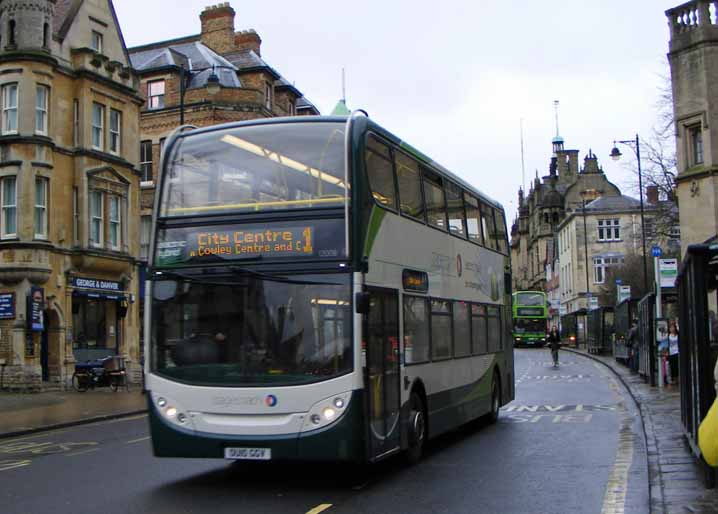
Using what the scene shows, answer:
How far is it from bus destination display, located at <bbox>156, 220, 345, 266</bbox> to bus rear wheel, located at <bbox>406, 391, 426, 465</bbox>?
284 centimetres

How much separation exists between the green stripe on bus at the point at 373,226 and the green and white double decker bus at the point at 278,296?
0.12 ft

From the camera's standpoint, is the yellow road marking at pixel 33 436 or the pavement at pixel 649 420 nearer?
the pavement at pixel 649 420

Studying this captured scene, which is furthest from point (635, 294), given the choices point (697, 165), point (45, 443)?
point (45, 443)

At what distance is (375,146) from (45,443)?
356 inches

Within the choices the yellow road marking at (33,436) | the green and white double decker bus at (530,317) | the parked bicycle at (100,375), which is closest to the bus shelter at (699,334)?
the yellow road marking at (33,436)

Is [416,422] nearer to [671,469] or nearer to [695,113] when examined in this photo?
[671,469]

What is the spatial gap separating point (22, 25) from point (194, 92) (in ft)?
52.3

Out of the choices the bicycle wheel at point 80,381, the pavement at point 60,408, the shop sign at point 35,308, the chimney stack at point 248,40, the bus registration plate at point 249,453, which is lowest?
the pavement at point 60,408

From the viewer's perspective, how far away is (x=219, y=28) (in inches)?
2035

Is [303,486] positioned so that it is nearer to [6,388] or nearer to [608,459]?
[608,459]

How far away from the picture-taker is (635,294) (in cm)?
6625

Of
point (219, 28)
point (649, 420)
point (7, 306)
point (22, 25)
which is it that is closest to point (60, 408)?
point (7, 306)

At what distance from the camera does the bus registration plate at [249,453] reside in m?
9.67

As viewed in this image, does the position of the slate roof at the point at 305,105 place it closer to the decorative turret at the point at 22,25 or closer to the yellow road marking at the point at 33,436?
the decorative turret at the point at 22,25
